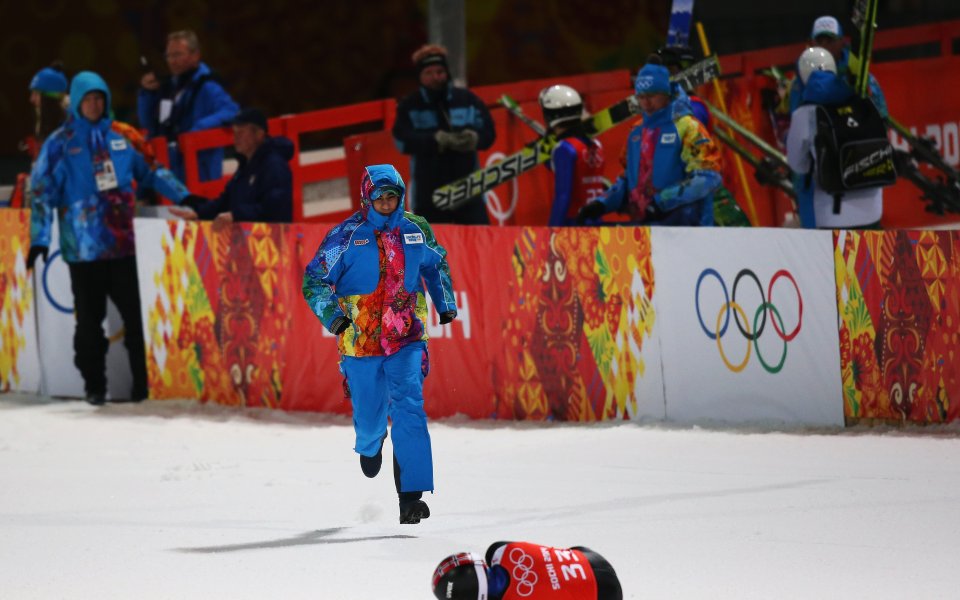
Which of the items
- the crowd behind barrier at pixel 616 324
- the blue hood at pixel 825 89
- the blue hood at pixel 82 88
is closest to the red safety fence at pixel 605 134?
the blue hood at pixel 82 88

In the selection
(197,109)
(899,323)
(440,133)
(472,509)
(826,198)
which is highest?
(197,109)

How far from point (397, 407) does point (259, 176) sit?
4.39 meters

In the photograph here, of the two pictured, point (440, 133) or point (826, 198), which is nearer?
point (826, 198)

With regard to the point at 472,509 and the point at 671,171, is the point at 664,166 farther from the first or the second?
the point at 472,509

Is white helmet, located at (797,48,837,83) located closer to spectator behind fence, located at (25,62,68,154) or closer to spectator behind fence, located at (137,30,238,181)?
spectator behind fence, located at (137,30,238,181)

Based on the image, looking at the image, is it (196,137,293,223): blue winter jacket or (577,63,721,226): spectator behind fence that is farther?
(196,137,293,223): blue winter jacket

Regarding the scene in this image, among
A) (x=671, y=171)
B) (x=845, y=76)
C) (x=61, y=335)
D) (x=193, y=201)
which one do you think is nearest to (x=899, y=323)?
(x=671, y=171)

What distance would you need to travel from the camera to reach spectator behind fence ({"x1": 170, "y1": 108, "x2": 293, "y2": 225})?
1259cm

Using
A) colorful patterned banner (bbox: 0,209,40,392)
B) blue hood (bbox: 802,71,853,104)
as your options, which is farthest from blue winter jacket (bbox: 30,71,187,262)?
blue hood (bbox: 802,71,853,104)

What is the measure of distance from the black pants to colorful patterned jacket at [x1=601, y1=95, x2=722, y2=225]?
366 centimetres

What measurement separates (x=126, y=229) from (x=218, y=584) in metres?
6.07

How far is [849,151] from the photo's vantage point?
11.7 metres

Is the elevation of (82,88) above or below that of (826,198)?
above

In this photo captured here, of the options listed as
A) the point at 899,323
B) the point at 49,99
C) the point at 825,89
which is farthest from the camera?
the point at 49,99
